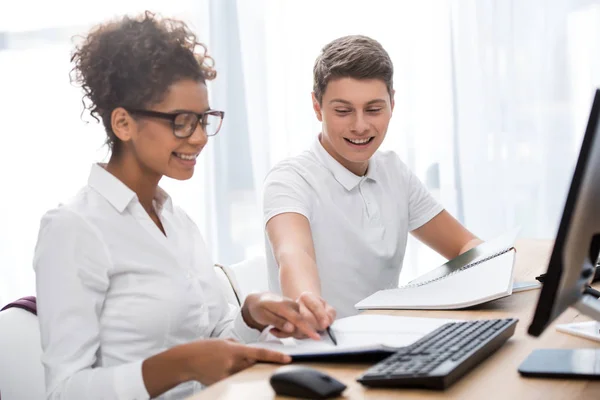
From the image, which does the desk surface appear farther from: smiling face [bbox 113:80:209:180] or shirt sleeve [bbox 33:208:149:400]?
smiling face [bbox 113:80:209:180]

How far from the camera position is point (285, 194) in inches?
79.9

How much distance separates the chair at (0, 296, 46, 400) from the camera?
1.60 meters

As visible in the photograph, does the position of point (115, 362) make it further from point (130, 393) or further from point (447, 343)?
point (447, 343)

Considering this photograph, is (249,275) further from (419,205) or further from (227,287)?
(419,205)

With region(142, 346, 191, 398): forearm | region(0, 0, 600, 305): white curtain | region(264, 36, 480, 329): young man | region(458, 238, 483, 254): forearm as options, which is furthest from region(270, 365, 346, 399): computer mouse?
region(0, 0, 600, 305): white curtain

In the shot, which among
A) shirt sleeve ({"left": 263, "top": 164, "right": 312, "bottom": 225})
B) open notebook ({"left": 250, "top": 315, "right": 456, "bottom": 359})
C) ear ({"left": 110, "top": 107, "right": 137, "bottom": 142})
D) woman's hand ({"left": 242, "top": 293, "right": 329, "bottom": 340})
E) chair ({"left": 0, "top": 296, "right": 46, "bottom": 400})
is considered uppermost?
ear ({"left": 110, "top": 107, "right": 137, "bottom": 142})

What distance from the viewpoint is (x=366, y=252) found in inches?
84.4

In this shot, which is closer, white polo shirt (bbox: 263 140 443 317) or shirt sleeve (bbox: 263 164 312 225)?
shirt sleeve (bbox: 263 164 312 225)

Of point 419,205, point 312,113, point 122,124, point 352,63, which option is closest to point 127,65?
point 122,124

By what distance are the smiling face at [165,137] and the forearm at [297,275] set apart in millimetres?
334

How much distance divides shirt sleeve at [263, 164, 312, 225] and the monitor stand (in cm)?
88

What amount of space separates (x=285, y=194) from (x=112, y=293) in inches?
26.4

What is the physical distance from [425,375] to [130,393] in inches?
20.7

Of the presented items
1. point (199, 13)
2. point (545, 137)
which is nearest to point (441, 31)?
point (545, 137)
